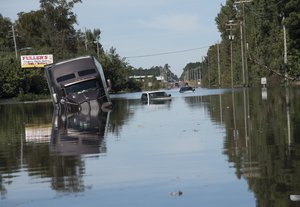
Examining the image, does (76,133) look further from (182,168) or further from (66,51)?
(66,51)

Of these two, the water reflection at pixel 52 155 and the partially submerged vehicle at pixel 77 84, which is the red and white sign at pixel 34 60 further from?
the water reflection at pixel 52 155

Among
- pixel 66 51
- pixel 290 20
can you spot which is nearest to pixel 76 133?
pixel 290 20

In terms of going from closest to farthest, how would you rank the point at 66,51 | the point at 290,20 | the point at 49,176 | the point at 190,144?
1. the point at 49,176
2. the point at 190,144
3. the point at 290,20
4. the point at 66,51

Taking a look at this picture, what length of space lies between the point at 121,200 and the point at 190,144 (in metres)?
7.30

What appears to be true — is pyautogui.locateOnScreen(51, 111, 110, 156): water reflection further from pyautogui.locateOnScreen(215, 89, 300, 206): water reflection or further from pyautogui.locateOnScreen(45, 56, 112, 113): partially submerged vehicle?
pyautogui.locateOnScreen(45, 56, 112, 113): partially submerged vehicle

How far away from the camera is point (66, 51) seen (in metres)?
123

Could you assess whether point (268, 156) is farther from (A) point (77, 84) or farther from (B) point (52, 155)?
(A) point (77, 84)

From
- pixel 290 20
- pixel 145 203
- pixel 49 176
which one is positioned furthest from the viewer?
pixel 290 20

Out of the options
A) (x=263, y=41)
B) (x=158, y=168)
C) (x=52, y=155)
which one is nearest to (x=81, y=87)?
(x=52, y=155)

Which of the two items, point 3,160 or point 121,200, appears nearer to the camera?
point 121,200

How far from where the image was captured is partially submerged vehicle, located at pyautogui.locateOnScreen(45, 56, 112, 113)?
40.5 metres

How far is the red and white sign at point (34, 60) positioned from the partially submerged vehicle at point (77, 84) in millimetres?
53038

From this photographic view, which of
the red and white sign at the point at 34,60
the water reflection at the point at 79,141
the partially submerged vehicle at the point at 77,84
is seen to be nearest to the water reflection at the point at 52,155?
the water reflection at the point at 79,141

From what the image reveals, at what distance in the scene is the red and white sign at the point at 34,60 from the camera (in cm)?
9582
